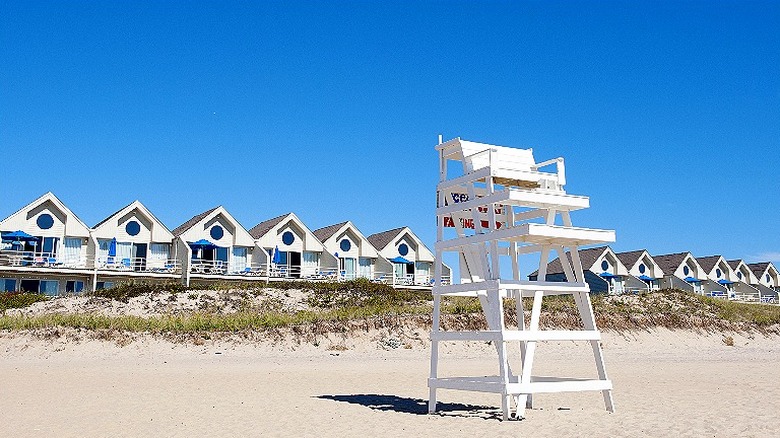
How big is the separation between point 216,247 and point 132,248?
5476mm

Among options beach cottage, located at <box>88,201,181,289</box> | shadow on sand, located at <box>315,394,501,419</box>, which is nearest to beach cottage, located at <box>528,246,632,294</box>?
beach cottage, located at <box>88,201,181,289</box>

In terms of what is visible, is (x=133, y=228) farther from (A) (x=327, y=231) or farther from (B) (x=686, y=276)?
(B) (x=686, y=276)

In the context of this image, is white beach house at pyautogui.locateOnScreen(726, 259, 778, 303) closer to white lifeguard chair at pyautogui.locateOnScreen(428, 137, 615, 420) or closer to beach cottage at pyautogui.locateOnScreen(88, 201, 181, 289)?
beach cottage at pyautogui.locateOnScreen(88, 201, 181, 289)

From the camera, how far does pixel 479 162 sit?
12.5 m

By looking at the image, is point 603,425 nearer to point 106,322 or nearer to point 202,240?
point 106,322

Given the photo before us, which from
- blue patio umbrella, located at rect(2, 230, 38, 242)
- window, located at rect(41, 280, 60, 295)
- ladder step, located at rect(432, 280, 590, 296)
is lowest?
ladder step, located at rect(432, 280, 590, 296)

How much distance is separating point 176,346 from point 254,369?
19.1ft

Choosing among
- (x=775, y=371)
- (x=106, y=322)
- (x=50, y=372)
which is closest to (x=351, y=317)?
(x=106, y=322)

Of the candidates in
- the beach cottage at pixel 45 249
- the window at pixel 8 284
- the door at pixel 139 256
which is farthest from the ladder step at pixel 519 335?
the window at pixel 8 284

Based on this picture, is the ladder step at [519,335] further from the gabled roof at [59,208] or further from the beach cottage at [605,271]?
the beach cottage at [605,271]

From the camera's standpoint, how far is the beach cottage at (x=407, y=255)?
56.8 metres

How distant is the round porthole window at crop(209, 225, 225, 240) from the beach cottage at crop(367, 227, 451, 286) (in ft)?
41.7

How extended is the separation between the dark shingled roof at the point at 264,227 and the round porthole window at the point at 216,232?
10.2ft

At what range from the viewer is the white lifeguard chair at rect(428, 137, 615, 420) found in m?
11.2
